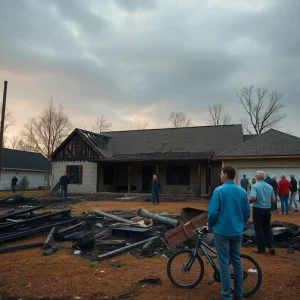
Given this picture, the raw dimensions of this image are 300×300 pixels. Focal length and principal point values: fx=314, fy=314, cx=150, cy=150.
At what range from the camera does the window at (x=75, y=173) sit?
27433mm

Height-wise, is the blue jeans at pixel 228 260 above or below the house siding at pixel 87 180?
below

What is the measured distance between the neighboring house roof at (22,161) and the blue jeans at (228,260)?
3691cm

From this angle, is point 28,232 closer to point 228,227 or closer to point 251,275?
point 251,275

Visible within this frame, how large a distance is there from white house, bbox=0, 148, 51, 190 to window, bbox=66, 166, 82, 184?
495 inches

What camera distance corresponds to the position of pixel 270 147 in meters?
18.8

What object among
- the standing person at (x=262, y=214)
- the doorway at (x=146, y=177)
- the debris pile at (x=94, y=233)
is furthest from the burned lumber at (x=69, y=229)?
the doorway at (x=146, y=177)

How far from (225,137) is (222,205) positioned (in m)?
23.3

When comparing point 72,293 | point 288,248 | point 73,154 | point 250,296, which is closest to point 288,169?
point 288,248

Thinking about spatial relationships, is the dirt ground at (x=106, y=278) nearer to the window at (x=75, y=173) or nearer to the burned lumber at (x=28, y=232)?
the burned lumber at (x=28, y=232)

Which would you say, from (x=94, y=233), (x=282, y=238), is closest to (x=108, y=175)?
(x=94, y=233)

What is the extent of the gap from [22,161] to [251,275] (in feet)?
130

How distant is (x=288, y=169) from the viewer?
702 inches

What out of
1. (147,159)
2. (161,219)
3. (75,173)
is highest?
(147,159)

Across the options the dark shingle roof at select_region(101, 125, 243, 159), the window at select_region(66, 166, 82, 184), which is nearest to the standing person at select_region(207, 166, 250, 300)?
the dark shingle roof at select_region(101, 125, 243, 159)
